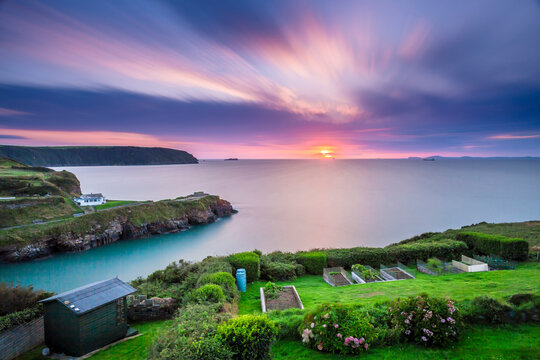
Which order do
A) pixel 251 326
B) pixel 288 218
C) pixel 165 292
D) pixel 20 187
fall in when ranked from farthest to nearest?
pixel 288 218 → pixel 20 187 → pixel 165 292 → pixel 251 326

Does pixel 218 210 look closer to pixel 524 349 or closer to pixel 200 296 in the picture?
pixel 200 296

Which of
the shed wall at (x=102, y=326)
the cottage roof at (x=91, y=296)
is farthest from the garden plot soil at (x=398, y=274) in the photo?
the shed wall at (x=102, y=326)

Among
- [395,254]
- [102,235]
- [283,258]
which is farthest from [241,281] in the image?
[102,235]

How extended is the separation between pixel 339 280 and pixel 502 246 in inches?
504

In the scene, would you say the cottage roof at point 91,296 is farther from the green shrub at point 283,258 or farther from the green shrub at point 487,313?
the green shrub at point 487,313

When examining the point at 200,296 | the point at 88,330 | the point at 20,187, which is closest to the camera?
the point at 88,330

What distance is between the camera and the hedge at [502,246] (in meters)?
18.7

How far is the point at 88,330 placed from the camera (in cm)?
882

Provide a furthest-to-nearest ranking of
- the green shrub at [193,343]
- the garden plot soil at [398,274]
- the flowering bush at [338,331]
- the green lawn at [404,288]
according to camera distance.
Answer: the garden plot soil at [398,274], the green lawn at [404,288], the flowering bush at [338,331], the green shrub at [193,343]

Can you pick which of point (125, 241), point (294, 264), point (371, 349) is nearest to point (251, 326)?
point (371, 349)

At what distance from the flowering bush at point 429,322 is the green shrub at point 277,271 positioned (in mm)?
11031

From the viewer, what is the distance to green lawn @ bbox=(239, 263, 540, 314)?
1116 centimetres

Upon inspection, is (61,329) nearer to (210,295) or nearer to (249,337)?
(210,295)

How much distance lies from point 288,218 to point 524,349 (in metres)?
52.2
